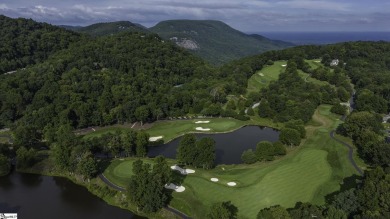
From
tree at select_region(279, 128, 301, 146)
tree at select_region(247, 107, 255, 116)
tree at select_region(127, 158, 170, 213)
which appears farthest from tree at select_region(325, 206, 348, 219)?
tree at select_region(247, 107, 255, 116)

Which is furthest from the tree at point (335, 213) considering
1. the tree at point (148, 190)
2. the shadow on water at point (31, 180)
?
the shadow on water at point (31, 180)

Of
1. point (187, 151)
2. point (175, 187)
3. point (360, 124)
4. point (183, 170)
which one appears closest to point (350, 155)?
point (360, 124)

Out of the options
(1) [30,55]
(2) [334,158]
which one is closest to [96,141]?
(2) [334,158]

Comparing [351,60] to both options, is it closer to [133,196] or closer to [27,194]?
[133,196]

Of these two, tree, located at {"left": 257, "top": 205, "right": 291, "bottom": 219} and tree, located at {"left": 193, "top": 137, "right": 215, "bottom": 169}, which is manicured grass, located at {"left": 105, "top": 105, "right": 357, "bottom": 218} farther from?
Answer: tree, located at {"left": 257, "top": 205, "right": 291, "bottom": 219}

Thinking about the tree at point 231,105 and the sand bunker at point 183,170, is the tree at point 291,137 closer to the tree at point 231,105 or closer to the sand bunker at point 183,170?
the sand bunker at point 183,170

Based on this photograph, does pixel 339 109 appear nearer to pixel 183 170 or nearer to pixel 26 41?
pixel 183 170

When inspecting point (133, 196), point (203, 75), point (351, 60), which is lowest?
point (133, 196)

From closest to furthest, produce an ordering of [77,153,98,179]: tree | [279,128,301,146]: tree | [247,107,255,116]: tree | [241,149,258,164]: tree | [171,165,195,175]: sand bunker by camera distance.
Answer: [77,153,98,179]: tree < [171,165,195,175]: sand bunker < [241,149,258,164]: tree < [279,128,301,146]: tree < [247,107,255,116]: tree
